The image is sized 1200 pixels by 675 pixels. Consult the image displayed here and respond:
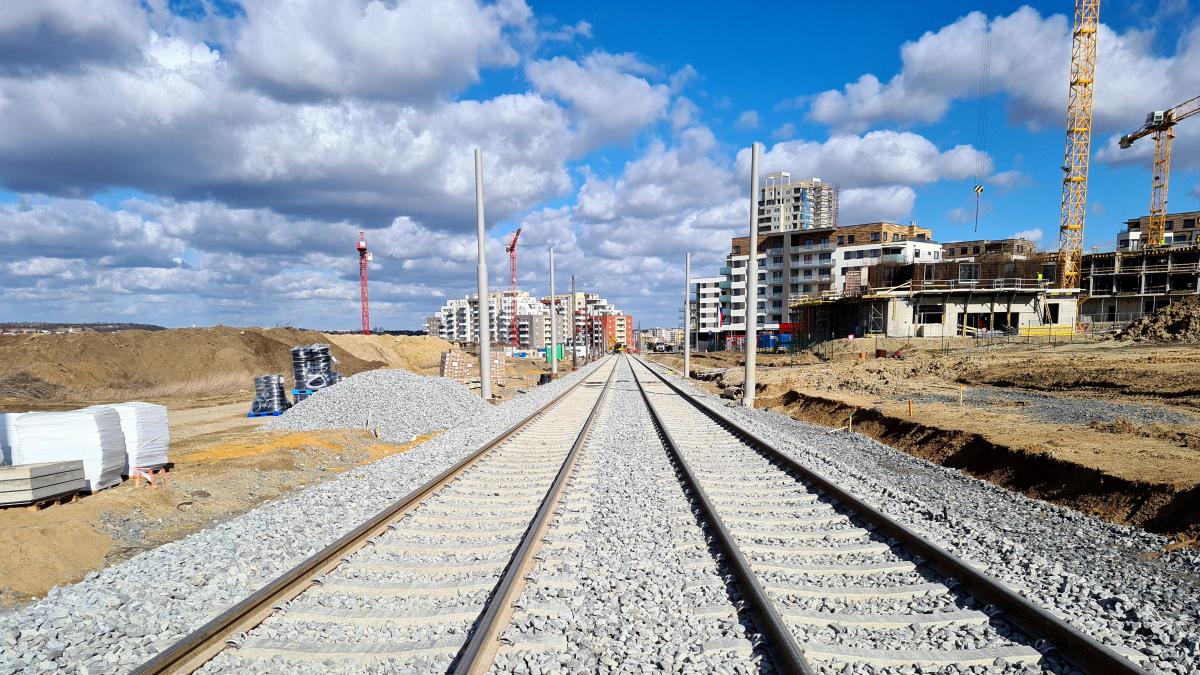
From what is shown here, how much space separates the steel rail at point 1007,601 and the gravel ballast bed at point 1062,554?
1.19 feet

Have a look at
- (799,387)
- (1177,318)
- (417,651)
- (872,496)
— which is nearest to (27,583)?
(417,651)

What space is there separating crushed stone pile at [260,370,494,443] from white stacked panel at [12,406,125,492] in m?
6.66

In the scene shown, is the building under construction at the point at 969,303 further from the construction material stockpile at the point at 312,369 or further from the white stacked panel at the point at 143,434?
the white stacked panel at the point at 143,434

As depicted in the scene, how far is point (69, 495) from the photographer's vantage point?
27.8 ft

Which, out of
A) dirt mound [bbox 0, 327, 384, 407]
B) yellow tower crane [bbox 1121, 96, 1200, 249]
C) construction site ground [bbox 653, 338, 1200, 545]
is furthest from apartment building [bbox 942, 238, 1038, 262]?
dirt mound [bbox 0, 327, 384, 407]

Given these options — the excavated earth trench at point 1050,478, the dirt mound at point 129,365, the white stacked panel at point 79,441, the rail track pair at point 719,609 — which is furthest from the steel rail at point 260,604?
the dirt mound at point 129,365

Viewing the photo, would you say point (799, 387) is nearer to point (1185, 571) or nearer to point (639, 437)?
point (639, 437)

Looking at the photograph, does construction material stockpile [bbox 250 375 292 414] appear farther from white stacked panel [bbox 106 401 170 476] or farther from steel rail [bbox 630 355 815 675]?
steel rail [bbox 630 355 815 675]

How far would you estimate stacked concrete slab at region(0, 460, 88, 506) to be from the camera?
759 cm

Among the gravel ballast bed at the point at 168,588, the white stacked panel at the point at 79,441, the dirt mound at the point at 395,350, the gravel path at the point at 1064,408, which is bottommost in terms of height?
the dirt mound at the point at 395,350

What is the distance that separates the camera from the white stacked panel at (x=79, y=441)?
840cm

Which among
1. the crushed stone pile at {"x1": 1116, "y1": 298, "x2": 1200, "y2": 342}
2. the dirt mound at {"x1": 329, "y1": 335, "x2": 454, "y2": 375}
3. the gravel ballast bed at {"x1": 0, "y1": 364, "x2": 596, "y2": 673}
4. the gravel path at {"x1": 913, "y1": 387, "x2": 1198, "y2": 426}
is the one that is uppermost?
the crushed stone pile at {"x1": 1116, "y1": 298, "x2": 1200, "y2": 342}

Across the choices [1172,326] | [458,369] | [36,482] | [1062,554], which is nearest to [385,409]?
[36,482]

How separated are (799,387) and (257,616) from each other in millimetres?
25761
